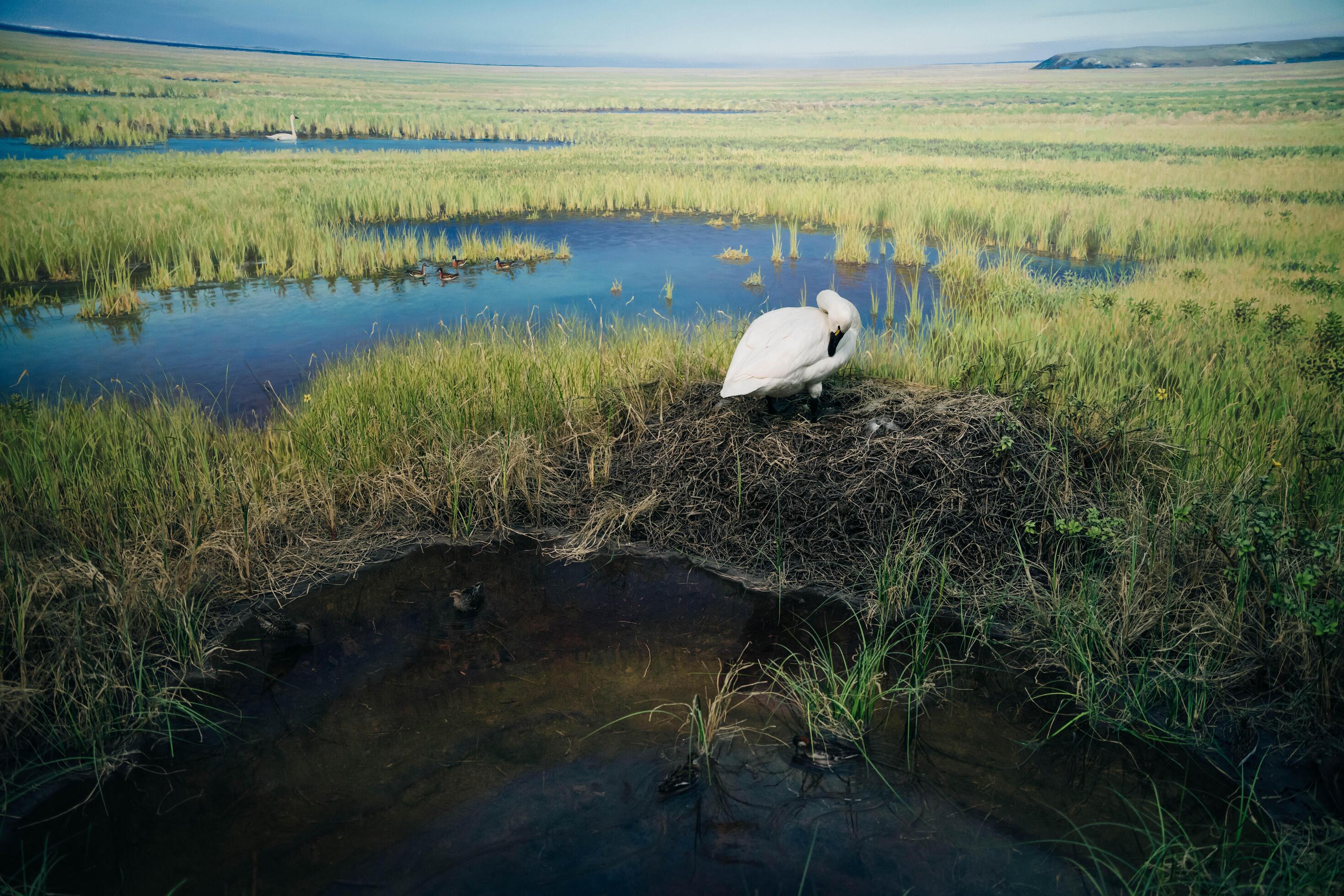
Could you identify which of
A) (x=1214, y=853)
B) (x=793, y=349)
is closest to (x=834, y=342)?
(x=793, y=349)

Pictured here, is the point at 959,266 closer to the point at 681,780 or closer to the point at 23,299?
the point at 681,780

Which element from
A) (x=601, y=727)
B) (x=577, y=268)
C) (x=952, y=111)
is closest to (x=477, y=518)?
(x=601, y=727)

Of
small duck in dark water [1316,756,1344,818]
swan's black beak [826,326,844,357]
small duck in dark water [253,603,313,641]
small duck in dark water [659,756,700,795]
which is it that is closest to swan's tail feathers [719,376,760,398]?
swan's black beak [826,326,844,357]

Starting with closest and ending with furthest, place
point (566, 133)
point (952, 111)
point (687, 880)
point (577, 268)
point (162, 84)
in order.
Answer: point (687, 880) < point (577, 268) < point (162, 84) < point (566, 133) < point (952, 111)

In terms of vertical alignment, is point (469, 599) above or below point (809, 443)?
below

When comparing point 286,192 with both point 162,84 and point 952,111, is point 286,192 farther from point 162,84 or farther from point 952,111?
point 952,111

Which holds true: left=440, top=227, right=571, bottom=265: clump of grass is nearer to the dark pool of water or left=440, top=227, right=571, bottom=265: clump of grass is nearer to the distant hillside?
the dark pool of water

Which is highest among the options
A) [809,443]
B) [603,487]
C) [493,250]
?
[493,250]
